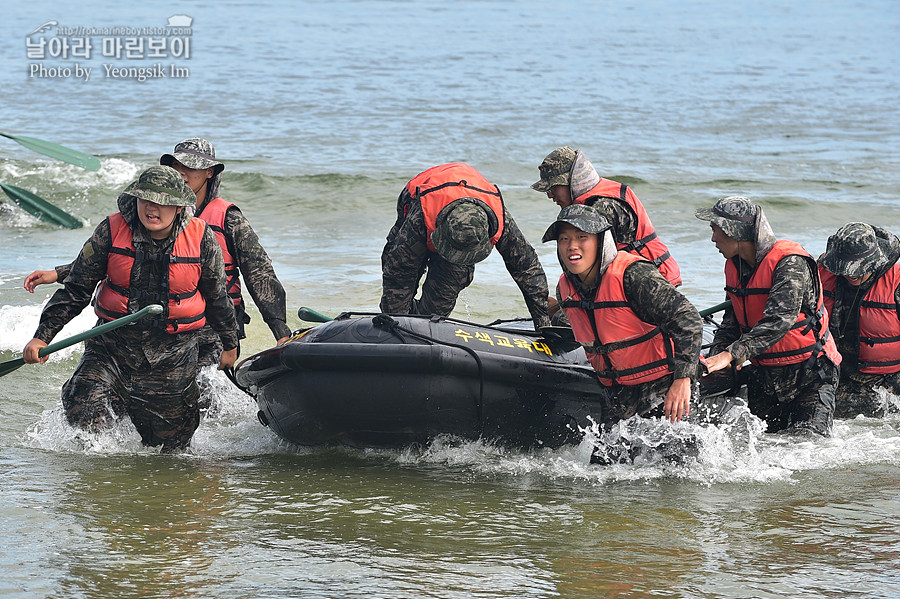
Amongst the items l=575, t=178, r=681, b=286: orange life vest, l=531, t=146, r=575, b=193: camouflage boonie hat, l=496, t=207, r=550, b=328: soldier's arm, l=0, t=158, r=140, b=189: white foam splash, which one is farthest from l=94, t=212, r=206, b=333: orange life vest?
l=0, t=158, r=140, b=189: white foam splash

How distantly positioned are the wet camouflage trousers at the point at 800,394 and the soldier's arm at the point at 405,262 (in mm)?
1797

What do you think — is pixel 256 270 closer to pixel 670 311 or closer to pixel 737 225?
pixel 670 311

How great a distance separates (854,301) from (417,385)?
2.50 meters

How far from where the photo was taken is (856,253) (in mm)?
5664

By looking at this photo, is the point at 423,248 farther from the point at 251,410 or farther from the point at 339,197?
the point at 339,197

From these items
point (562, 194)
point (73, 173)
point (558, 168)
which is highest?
point (73, 173)

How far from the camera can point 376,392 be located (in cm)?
486

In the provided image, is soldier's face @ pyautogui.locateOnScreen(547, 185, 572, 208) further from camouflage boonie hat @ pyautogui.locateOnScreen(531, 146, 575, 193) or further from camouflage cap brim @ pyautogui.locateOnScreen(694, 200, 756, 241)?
camouflage cap brim @ pyautogui.locateOnScreen(694, 200, 756, 241)

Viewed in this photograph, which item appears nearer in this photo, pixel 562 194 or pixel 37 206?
pixel 562 194

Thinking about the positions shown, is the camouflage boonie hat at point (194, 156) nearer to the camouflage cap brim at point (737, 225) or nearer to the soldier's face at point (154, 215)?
the soldier's face at point (154, 215)

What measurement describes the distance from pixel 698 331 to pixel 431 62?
1046 inches

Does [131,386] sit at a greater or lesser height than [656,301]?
lesser

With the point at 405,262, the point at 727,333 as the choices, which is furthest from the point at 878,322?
the point at 405,262

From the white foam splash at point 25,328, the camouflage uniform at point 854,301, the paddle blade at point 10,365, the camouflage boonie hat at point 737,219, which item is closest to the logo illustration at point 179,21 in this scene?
the white foam splash at point 25,328
